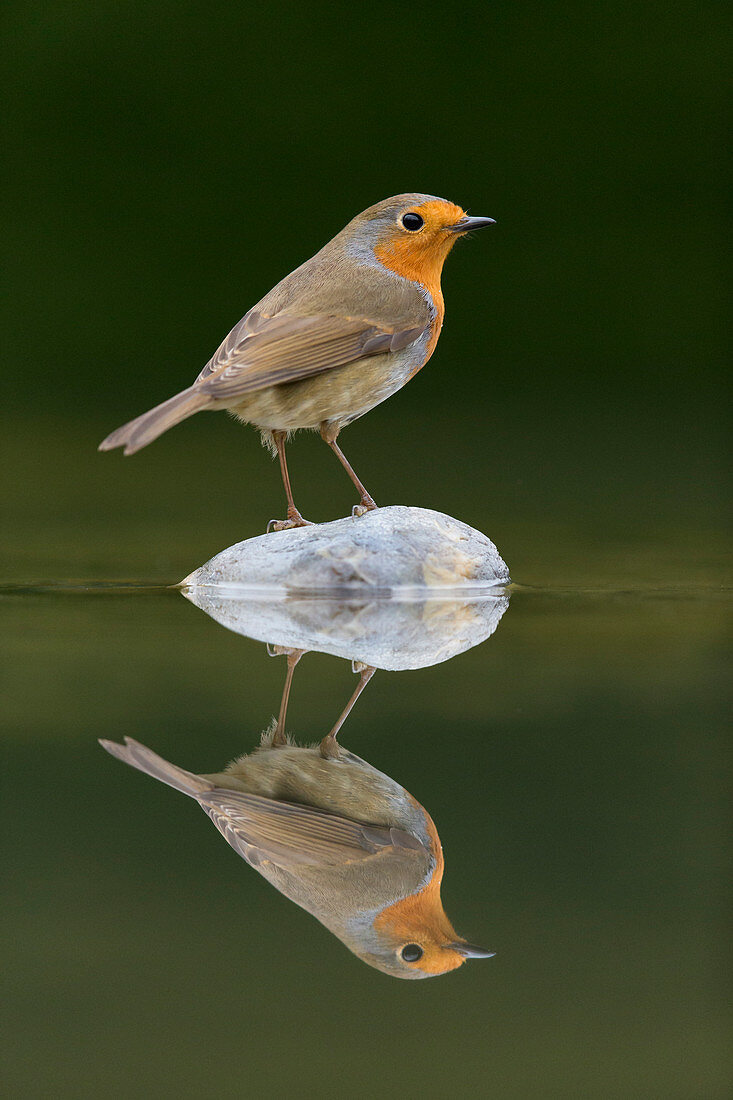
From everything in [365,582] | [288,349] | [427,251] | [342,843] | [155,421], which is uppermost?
[427,251]

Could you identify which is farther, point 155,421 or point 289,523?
point 289,523

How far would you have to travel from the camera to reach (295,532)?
425 cm

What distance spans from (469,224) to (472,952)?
2958mm

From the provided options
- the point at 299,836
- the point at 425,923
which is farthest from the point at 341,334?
the point at 425,923

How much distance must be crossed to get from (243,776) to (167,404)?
5.54ft

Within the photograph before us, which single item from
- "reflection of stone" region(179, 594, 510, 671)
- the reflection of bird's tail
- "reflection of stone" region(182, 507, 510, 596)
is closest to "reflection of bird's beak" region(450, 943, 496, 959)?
the reflection of bird's tail

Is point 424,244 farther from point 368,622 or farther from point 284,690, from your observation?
point 284,690

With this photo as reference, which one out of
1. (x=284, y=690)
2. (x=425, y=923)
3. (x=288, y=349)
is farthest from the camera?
(x=288, y=349)

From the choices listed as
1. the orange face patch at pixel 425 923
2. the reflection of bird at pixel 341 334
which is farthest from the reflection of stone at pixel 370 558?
the orange face patch at pixel 425 923

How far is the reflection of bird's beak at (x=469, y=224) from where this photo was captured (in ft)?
13.5

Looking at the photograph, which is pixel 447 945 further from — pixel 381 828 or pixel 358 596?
pixel 358 596

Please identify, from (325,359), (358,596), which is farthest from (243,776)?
(325,359)

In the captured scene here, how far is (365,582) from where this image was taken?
4.02m

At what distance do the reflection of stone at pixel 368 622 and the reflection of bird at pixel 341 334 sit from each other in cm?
58
